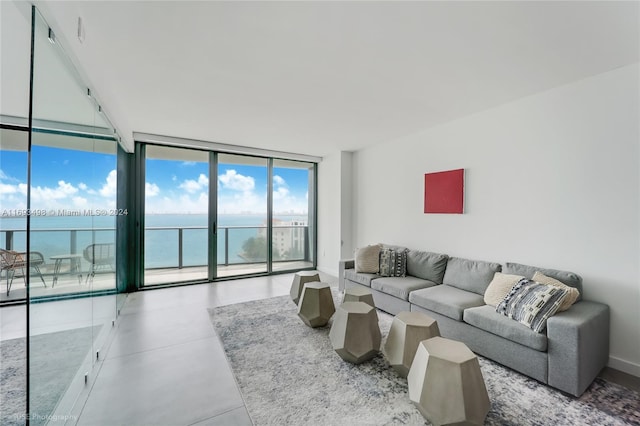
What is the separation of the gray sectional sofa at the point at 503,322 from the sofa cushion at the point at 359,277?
0.13 meters

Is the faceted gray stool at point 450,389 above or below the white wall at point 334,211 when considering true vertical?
below

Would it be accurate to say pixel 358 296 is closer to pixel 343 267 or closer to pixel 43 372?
pixel 343 267

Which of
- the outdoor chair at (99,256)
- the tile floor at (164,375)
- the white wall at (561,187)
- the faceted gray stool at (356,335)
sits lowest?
the tile floor at (164,375)

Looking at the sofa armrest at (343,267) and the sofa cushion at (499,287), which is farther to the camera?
the sofa armrest at (343,267)

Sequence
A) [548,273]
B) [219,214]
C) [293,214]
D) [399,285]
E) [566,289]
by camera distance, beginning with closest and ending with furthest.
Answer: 1. [566,289]
2. [548,273]
3. [399,285]
4. [219,214]
5. [293,214]

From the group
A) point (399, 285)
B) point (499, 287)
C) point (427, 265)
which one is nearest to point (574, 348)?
point (499, 287)

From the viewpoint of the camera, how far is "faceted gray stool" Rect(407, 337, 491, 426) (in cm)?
157

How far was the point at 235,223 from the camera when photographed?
5520 millimetres

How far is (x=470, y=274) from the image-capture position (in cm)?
318

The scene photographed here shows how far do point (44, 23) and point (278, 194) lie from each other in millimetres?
4398

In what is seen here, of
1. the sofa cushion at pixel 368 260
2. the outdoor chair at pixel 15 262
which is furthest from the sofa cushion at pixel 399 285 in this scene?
Answer: the outdoor chair at pixel 15 262

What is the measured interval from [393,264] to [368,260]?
15.0 inches

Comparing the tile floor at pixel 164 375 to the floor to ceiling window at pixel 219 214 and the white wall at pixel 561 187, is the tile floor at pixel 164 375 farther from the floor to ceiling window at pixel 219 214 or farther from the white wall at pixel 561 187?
the white wall at pixel 561 187

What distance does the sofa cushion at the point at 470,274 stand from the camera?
3031mm
